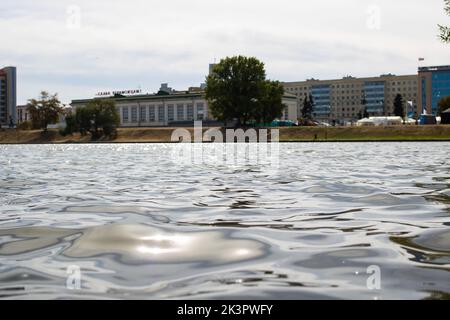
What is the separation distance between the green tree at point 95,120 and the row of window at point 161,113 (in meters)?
37.3

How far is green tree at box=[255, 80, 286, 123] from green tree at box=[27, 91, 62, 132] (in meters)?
60.6

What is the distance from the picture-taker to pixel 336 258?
17.8ft

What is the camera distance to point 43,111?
14762 cm

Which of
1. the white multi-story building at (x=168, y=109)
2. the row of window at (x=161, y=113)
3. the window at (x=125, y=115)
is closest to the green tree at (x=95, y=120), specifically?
the white multi-story building at (x=168, y=109)

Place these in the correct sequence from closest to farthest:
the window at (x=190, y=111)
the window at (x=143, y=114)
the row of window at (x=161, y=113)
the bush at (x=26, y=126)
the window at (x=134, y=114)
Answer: the bush at (x=26, y=126)
the row of window at (x=161, y=113)
the window at (x=190, y=111)
the window at (x=143, y=114)
the window at (x=134, y=114)

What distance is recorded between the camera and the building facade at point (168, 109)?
157 meters

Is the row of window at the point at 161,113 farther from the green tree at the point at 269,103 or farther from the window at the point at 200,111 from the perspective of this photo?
the green tree at the point at 269,103

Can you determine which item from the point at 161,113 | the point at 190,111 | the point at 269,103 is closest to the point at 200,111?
the point at 190,111

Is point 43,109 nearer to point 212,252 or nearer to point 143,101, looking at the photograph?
point 143,101

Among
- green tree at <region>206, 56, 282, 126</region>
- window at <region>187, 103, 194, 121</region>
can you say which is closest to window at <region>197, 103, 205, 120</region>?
window at <region>187, 103, 194, 121</region>

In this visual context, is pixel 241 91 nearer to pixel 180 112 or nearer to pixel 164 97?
pixel 180 112

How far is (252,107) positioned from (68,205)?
344ft

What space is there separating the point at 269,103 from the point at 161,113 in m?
56.2
